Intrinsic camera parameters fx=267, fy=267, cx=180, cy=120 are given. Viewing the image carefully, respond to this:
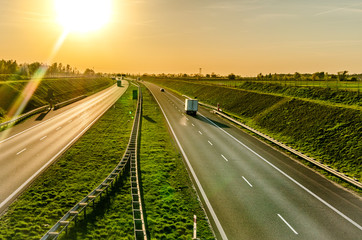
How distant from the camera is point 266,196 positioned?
57.3ft

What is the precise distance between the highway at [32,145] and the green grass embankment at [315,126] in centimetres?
2468

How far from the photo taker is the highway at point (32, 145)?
1860cm

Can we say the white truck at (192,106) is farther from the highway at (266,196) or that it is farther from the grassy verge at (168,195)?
the grassy verge at (168,195)

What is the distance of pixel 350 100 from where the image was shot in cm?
3775

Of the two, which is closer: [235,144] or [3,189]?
[3,189]

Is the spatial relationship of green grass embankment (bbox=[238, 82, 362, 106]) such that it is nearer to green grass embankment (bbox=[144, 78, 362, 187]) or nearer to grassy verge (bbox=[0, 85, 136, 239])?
green grass embankment (bbox=[144, 78, 362, 187])

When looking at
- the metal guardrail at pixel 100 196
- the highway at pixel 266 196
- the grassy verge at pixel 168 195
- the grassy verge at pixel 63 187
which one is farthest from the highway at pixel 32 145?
the highway at pixel 266 196

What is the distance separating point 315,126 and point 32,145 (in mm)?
31989

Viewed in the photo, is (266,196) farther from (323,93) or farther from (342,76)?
(342,76)

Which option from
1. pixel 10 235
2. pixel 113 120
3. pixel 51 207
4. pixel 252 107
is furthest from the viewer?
pixel 252 107

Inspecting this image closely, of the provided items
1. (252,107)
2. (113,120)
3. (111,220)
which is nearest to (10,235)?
(111,220)

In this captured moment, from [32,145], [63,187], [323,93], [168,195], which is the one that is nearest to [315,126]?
[323,93]

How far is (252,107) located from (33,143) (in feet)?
124

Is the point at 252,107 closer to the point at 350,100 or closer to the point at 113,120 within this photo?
the point at 350,100
